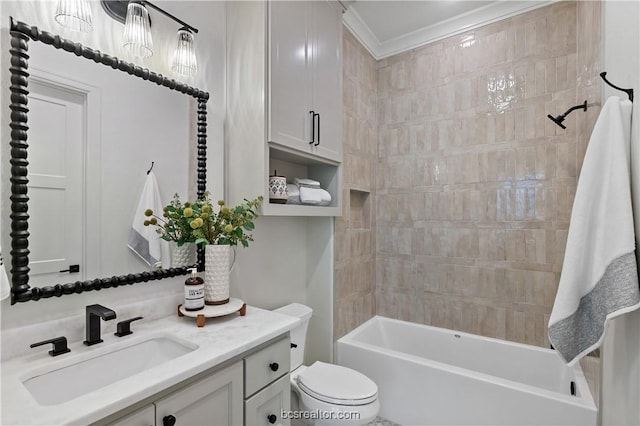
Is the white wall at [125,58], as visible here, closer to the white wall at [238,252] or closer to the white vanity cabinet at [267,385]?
the white wall at [238,252]

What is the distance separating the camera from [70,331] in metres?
1.05

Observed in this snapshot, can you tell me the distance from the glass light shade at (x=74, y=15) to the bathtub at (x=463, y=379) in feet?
7.39

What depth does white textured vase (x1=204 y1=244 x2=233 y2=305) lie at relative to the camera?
1324mm

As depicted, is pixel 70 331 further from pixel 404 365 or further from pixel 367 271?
pixel 367 271

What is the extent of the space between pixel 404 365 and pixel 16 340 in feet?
6.41

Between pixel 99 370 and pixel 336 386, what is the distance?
44.8 inches

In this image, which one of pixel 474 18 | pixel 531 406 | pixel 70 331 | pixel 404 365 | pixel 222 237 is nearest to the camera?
pixel 70 331

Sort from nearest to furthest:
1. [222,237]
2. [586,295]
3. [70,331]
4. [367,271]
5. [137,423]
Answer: [137,423], [70,331], [586,295], [222,237], [367,271]

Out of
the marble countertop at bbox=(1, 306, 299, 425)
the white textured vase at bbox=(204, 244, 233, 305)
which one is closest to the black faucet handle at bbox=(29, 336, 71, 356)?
the marble countertop at bbox=(1, 306, 299, 425)

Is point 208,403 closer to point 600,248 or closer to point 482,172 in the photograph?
point 600,248

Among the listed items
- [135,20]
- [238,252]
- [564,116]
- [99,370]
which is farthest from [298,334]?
[564,116]

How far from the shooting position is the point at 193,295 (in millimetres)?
1244

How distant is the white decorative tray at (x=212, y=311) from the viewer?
1.20 metres

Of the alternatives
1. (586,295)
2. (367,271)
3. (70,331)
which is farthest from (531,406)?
(70,331)
